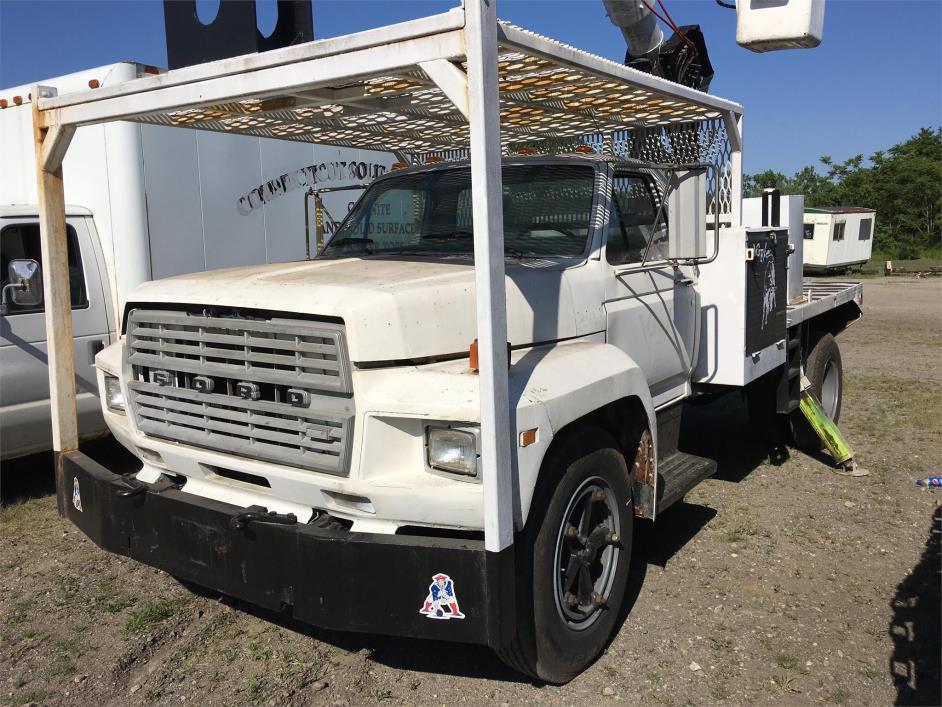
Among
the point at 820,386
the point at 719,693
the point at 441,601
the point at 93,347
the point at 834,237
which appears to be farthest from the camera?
the point at 834,237

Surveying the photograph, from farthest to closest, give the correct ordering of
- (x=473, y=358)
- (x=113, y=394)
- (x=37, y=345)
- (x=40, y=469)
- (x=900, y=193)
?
(x=900, y=193)
(x=40, y=469)
(x=37, y=345)
(x=113, y=394)
(x=473, y=358)

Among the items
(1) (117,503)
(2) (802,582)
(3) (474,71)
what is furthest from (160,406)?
(2) (802,582)

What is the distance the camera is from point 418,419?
2895mm

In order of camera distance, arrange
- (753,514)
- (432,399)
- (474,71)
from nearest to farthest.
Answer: (474,71) < (432,399) < (753,514)

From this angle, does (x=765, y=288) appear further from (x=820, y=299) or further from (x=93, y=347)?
(x=93, y=347)

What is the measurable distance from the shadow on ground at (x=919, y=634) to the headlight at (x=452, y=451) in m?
2.02

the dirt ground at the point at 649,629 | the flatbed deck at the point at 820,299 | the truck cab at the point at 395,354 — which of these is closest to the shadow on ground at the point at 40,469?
the dirt ground at the point at 649,629

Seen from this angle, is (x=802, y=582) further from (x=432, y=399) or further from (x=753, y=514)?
(x=432, y=399)

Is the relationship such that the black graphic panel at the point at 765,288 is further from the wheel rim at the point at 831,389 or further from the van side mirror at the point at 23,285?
the van side mirror at the point at 23,285

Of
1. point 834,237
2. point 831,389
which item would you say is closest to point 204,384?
point 831,389

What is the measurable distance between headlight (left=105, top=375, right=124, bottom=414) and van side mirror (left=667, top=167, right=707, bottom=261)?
2.75 m

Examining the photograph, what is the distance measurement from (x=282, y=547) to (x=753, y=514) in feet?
11.5

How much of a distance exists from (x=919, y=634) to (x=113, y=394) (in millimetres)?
3990

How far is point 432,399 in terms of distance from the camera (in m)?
2.89
